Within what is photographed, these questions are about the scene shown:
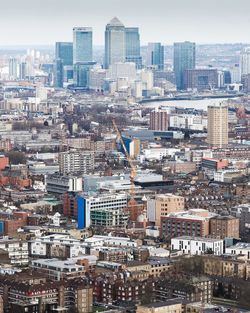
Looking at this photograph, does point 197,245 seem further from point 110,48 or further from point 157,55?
point 157,55

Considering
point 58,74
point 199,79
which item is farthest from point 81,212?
point 58,74

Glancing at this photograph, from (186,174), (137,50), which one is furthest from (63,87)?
(186,174)

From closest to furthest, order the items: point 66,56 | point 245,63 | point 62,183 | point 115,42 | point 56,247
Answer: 1. point 56,247
2. point 62,183
3. point 245,63
4. point 66,56
5. point 115,42

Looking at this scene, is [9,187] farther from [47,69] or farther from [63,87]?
[47,69]

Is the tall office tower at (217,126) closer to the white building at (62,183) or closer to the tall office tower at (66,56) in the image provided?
the white building at (62,183)

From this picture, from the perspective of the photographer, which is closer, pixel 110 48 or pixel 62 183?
pixel 62 183

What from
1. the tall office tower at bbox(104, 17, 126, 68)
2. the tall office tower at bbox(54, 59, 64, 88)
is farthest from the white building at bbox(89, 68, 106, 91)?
the tall office tower at bbox(104, 17, 126, 68)

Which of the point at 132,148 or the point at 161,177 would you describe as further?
the point at 132,148
